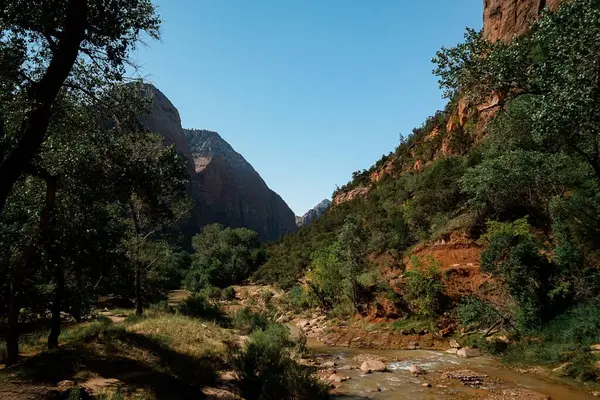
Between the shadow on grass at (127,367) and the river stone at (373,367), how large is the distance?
6.45 metres

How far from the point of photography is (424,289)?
24.7 metres

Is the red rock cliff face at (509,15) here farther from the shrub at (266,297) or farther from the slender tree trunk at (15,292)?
the slender tree trunk at (15,292)

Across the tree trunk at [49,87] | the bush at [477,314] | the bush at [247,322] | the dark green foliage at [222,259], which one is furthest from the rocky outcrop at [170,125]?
the tree trunk at [49,87]

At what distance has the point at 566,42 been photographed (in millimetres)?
10250

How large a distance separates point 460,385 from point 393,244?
2247 cm

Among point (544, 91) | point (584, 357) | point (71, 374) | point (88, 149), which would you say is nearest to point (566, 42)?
point (544, 91)

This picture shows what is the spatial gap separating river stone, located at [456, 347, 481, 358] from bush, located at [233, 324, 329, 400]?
9583 millimetres

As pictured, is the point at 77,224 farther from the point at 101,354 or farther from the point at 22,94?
the point at 22,94

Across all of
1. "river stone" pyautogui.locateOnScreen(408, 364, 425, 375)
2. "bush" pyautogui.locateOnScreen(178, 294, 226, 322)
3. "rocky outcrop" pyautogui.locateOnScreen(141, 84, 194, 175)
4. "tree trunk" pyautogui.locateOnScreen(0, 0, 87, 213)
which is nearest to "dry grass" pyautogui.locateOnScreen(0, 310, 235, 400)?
"tree trunk" pyautogui.locateOnScreen(0, 0, 87, 213)

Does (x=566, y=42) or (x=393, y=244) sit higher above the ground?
(x=566, y=42)

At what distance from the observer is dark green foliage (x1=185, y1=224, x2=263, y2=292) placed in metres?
66.1

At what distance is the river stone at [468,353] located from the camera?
1869cm

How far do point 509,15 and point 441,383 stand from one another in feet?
163

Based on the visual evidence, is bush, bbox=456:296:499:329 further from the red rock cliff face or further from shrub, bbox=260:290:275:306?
the red rock cliff face
